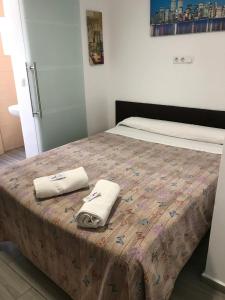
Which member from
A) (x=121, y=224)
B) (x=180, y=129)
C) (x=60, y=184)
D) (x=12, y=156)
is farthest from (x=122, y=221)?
(x=12, y=156)

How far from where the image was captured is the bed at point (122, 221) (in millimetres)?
1195

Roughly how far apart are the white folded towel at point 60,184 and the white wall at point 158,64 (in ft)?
5.93

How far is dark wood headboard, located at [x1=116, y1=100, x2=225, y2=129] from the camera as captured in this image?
2686mm

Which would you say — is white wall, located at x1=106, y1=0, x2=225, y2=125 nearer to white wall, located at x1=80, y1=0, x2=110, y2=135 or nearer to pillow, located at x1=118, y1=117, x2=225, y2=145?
white wall, located at x1=80, y1=0, x2=110, y2=135

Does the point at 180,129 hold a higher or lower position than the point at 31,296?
higher

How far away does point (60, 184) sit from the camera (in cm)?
159

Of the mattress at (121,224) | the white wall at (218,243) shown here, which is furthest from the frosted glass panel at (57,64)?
the white wall at (218,243)

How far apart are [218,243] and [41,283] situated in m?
1.19

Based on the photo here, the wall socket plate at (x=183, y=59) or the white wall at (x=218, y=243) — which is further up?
the wall socket plate at (x=183, y=59)

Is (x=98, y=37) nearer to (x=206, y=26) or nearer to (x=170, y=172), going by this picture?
(x=206, y=26)

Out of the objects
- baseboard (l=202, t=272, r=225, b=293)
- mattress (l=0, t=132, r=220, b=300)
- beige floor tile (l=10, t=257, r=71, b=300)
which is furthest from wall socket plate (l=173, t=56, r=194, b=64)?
beige floor tile (l=10, t=257, r=71, b=300)

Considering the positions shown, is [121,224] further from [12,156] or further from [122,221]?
[12,156]

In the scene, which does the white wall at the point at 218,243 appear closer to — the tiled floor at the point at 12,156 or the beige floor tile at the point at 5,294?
the beige floor tile at the point at 5,294

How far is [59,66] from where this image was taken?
9.30ft
